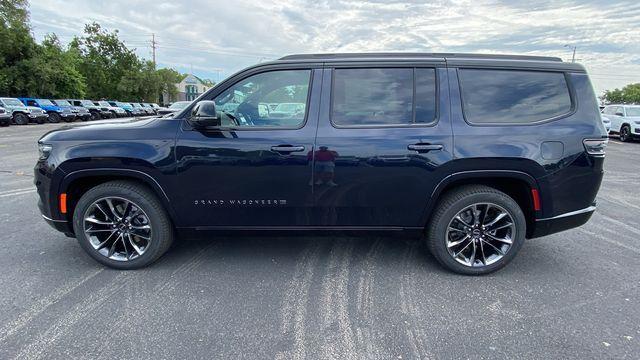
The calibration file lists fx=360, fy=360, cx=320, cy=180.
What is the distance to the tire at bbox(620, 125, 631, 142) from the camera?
16.4 m

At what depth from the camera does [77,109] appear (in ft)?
91.9

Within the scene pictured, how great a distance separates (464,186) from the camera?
127 inches

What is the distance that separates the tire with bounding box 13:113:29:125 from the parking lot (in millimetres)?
23715

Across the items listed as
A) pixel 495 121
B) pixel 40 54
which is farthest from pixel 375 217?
pixel 40 54

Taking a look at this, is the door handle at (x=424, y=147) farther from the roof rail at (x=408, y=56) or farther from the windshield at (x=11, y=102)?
the windshield at (x=11, y=102)

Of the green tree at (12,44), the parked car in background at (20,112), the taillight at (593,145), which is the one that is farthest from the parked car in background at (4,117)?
the taillight at (593,145)

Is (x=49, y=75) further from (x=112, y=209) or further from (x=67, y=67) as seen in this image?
(x=112, y=209)

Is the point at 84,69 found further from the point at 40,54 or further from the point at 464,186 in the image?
the point at 464,186

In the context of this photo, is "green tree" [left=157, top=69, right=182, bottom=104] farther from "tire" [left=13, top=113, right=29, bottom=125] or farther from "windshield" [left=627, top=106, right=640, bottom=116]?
"windshield" [left=627, top=106, right=640, bottom=116]

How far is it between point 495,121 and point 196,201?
2.70 m

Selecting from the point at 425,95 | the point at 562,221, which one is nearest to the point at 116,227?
the point at 425,95

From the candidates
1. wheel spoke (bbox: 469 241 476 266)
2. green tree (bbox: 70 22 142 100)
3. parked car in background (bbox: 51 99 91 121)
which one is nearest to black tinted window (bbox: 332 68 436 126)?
wheel spoke (bbox: 469 241 476 266)

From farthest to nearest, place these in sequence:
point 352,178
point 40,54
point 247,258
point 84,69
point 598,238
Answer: point 84,69 → point 40,54 → point 598,238 → point 247,258 → point 352,178

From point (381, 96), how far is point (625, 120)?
62.8ft
